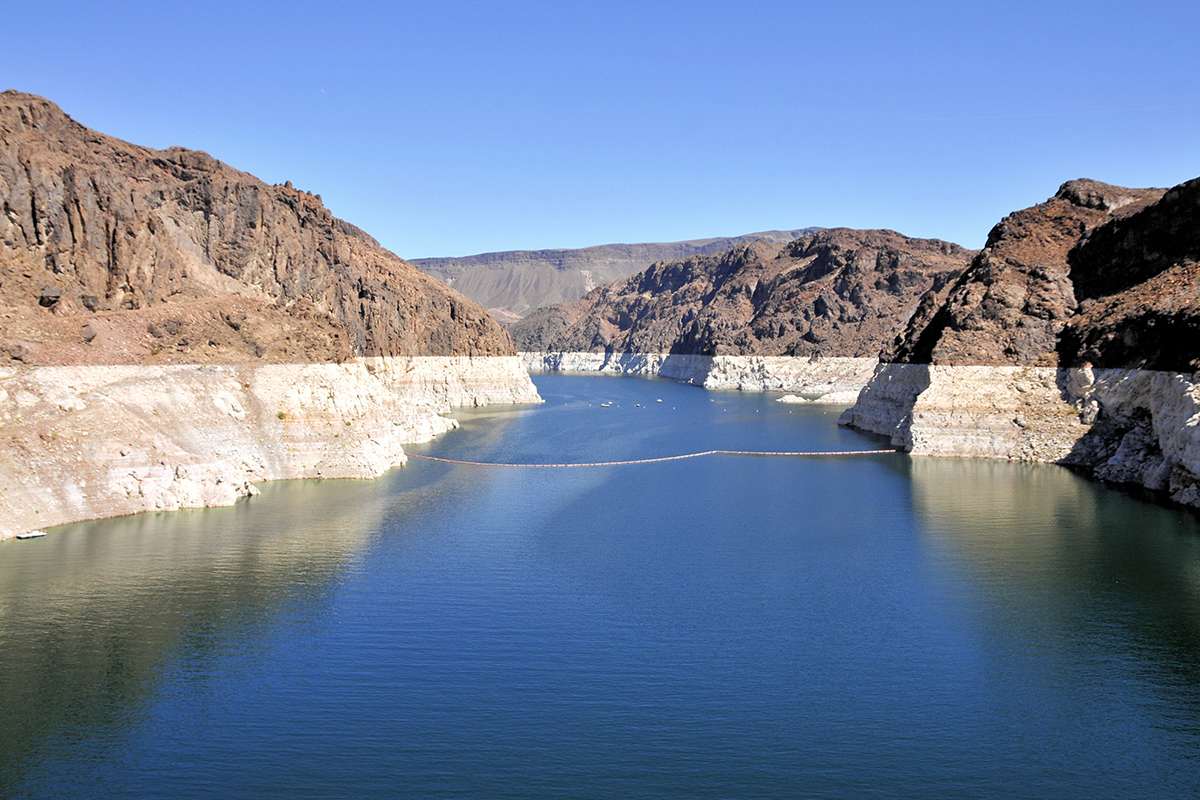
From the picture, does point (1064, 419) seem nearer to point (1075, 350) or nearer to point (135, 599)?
point (1075, 350)

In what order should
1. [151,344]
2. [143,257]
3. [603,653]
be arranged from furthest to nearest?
[143,257] < [151,344] < [603,653]

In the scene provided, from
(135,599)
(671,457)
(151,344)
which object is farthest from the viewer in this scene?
(671,457)

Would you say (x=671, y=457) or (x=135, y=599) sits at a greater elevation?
(x=671, y=457)

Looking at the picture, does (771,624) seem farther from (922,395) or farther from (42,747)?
(922,395)

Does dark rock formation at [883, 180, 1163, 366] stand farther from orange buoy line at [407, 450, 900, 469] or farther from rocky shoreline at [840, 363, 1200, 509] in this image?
orange buoy line at [407, 450, 900, 469]

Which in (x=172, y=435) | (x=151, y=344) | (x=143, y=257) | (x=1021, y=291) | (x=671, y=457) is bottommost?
(x=671, y=457)

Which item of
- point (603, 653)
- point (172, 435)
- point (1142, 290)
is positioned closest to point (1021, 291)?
point (1142, 290)
